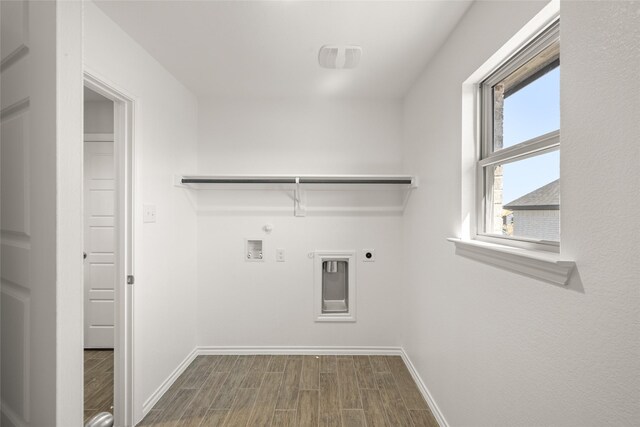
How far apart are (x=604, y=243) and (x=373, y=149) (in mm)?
2440

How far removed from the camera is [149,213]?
2291 mm

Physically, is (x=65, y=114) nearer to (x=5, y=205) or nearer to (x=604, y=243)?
(x=5, y=205)

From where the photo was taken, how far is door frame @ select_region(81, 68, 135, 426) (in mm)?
2096

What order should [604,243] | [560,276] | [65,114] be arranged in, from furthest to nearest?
[560,276]
[604,243]
[65,114]

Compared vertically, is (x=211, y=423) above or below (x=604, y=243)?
below

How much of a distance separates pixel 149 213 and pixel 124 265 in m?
0.39

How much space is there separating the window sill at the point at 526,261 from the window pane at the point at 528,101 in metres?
0.49

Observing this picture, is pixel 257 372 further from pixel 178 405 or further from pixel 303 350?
pixel 178 405

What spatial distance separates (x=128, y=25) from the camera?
1.93 metres

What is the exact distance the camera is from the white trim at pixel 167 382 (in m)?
2.28

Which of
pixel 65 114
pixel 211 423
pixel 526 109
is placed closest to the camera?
pixel 65 114

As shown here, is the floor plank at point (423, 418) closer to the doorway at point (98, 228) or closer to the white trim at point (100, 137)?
the doorway at point (98, 228)

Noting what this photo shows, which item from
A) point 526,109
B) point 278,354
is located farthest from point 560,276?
point 278,354

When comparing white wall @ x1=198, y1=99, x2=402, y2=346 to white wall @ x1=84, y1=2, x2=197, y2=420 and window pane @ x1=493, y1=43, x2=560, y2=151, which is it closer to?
white wall @ x1=84, y1=2, x2=197, y2=420
